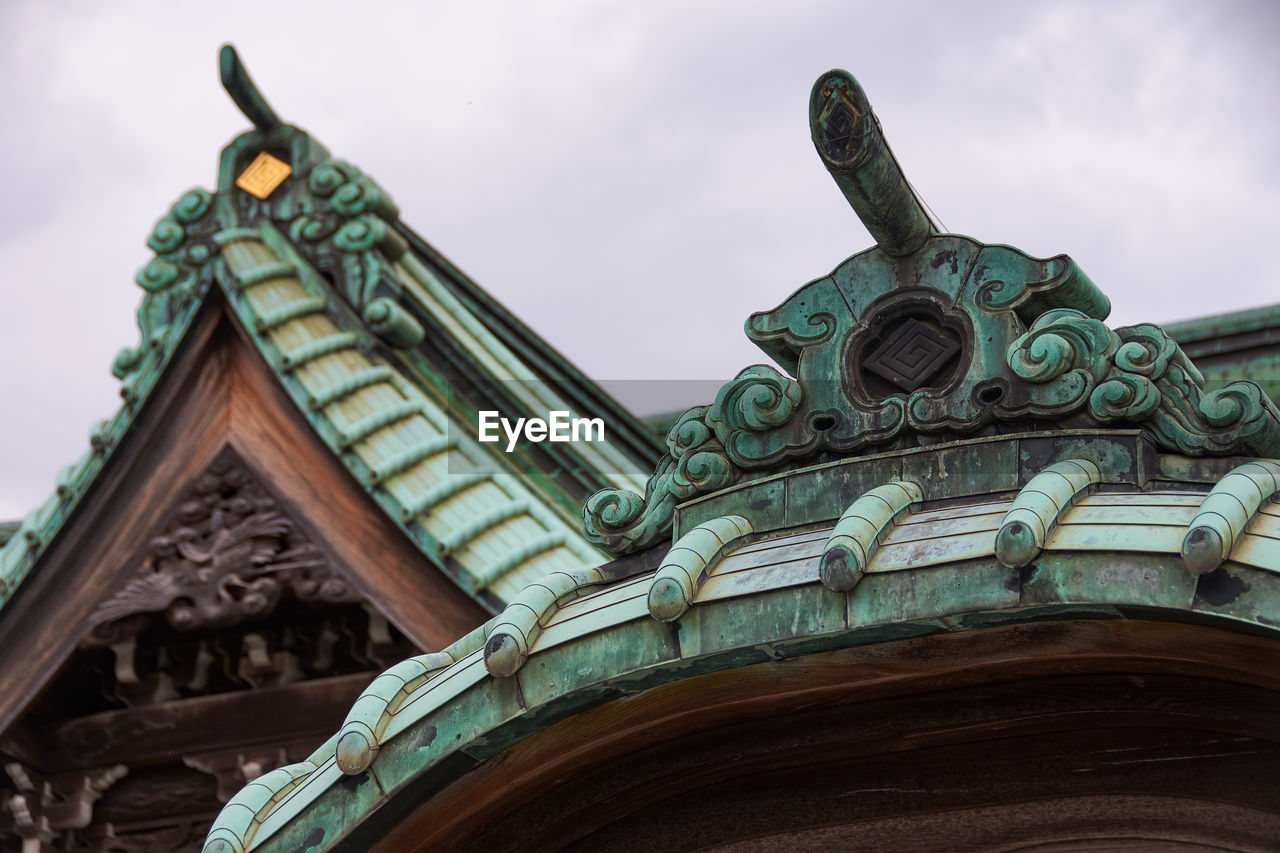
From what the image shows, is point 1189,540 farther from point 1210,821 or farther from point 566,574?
A: point 566,574

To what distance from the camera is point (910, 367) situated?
3459mm

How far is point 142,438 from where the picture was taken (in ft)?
21.1

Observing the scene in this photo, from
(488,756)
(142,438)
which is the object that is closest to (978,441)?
(488,756)

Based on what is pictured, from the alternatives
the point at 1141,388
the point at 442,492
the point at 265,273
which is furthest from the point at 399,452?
the point at 1141,388

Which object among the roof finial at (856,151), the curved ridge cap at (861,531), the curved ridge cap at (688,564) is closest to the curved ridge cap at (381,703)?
the curved ridge cap at (688,564)

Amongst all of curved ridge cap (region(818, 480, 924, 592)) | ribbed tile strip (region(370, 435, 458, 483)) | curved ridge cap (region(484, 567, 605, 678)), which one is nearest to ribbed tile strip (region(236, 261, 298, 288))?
ribbed tile strip (region(370, 435, 458, 483))

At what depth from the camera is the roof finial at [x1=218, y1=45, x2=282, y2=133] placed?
6973 millimetres

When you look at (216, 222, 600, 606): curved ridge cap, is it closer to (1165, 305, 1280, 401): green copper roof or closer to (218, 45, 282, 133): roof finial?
(218, 45, 282, 133): roof finial

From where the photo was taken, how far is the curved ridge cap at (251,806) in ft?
11.1

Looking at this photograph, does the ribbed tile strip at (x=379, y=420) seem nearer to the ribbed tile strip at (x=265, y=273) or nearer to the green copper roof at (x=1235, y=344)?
the ribbed tile strip at (x=265, y=273)

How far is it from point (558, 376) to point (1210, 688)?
15.2 feet

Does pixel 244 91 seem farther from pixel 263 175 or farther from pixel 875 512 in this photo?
pixel 875 512

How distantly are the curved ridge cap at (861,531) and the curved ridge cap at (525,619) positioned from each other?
0.57 meters

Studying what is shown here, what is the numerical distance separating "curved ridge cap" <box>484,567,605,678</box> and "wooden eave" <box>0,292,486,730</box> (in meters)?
2.45
